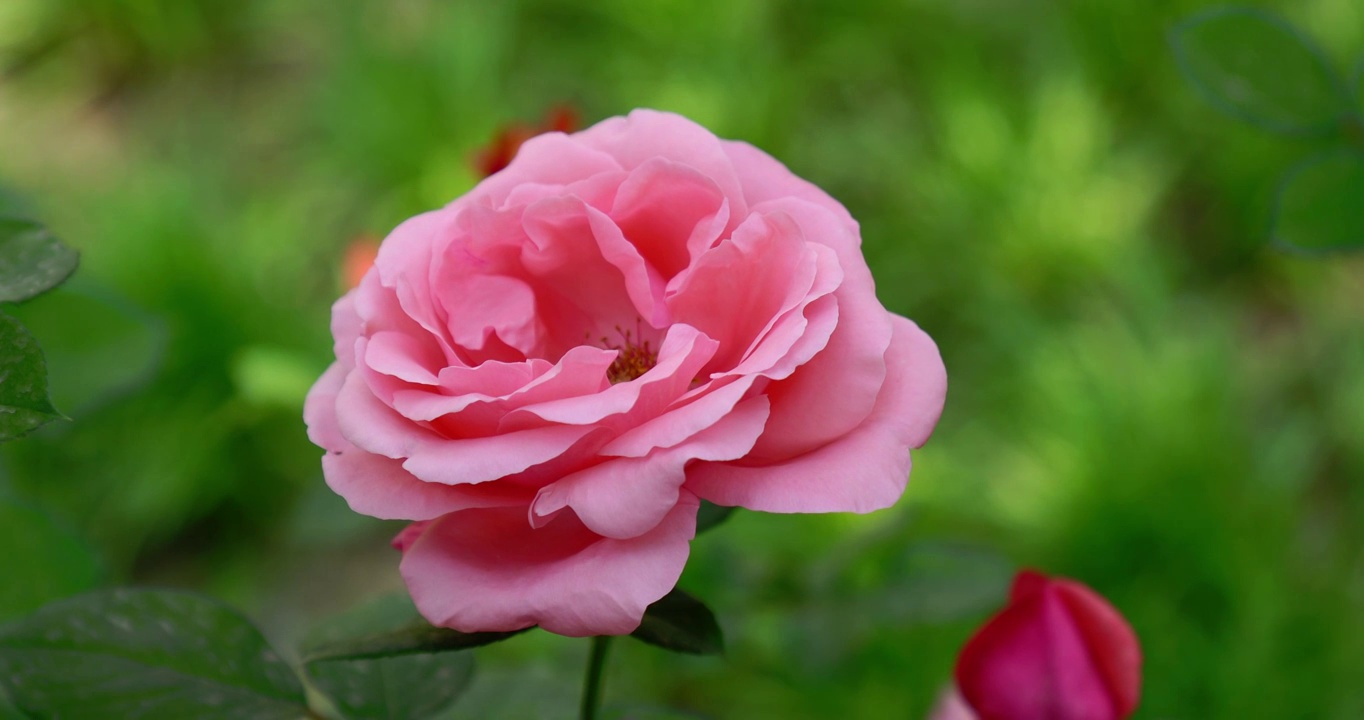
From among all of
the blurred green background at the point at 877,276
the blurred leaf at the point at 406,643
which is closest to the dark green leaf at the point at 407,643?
the blurred leaf at the point at 406,643

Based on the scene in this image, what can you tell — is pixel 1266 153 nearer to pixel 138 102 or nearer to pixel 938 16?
pixel 938 16

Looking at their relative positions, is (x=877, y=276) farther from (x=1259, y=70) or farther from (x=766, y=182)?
(x=766, y=182)

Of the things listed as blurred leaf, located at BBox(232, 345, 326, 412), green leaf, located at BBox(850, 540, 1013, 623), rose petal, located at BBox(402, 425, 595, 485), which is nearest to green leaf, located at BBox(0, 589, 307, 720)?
rose petal, located at BBox(402, 425, 595, 485)

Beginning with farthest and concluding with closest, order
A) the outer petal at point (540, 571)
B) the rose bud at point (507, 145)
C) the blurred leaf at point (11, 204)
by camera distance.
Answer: the rose bud at point (507, 145) → the blurred leaf at point (11, 204) → the outer petal at point (540, 571)

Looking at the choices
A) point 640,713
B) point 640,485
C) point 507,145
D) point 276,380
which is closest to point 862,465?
point 640,485

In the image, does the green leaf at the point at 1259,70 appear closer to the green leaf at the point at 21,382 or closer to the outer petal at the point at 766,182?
the outer petal at the point at 766,182

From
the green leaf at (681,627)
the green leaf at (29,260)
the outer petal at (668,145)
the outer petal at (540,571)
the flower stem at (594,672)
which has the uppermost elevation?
the green leaf at (29,260)
